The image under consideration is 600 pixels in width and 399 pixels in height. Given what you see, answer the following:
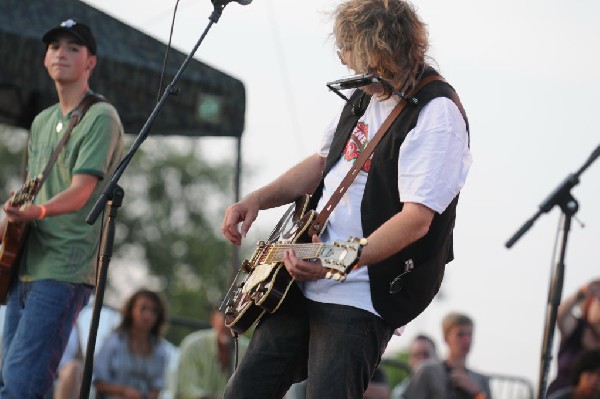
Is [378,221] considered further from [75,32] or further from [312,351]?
[75,32]

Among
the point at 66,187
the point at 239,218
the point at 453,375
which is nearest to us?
the point at 239,218

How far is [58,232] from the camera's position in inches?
208

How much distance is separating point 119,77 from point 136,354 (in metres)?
2.25

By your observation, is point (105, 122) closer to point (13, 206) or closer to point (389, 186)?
point (13, 206)

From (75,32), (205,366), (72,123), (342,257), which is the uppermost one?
(75,32)

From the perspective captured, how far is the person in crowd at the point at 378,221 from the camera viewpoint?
3867 millimetres

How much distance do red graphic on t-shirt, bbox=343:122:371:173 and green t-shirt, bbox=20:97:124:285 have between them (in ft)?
5.13

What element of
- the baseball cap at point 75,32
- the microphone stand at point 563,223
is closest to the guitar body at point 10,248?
the baseball cap at point 75,32

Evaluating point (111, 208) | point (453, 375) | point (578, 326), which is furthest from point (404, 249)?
point (453, 375)

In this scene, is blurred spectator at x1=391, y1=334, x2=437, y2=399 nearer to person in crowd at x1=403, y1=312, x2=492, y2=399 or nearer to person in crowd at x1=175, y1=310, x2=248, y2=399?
person in crowd at x1=403, y1=312, x2=492, y2=399

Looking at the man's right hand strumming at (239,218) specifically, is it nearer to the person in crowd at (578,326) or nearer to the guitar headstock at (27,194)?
the guitar headstock at (27,194)

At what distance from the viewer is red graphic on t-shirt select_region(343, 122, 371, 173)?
414cm

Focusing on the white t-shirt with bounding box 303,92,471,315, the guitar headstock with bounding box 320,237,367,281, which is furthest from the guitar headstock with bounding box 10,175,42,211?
the guitar headstock with bounding box 320,237,367,281

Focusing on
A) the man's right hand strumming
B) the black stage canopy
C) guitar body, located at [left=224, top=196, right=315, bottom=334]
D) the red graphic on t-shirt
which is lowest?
guitar body, located at [left=224, top=196, right=315, bottom=334]
